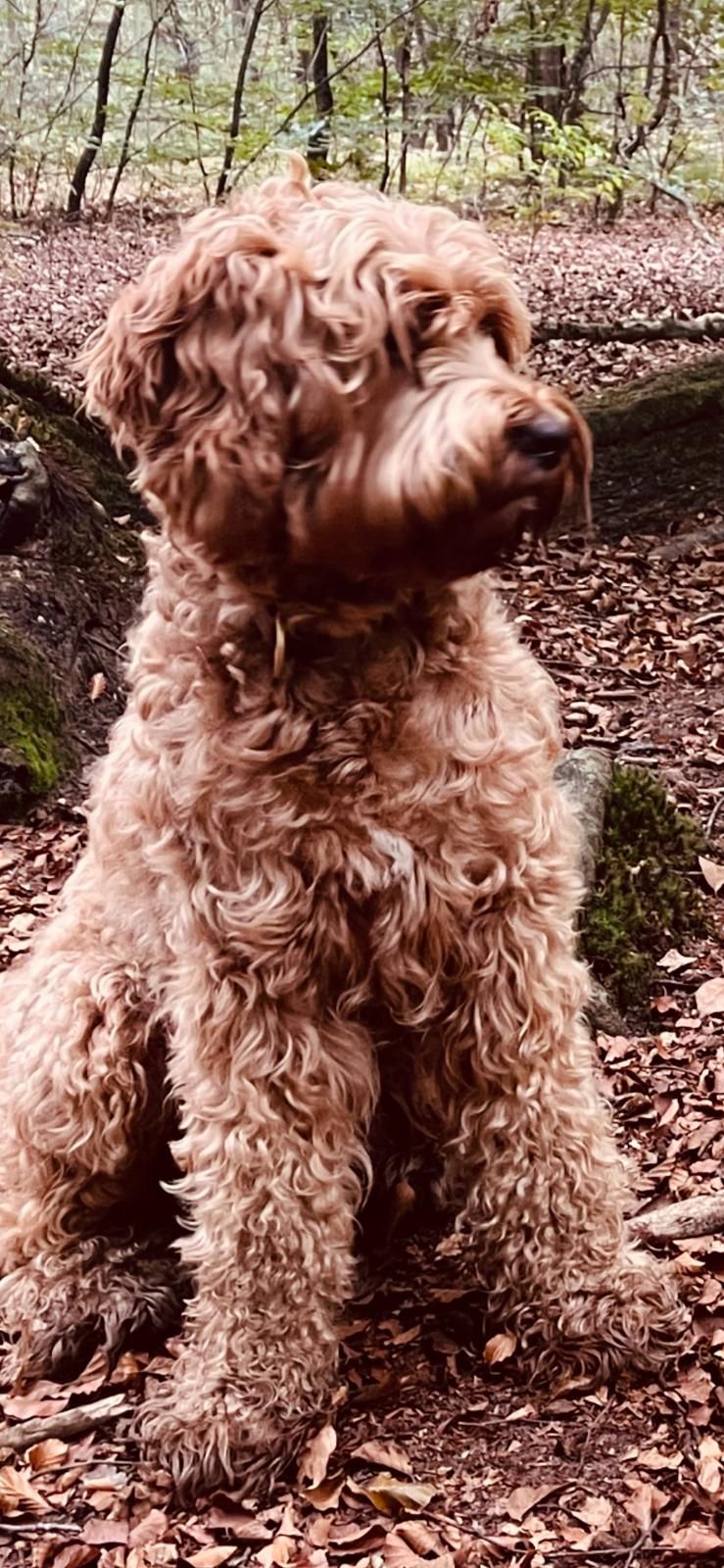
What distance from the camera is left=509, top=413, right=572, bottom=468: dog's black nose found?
240 centimetres

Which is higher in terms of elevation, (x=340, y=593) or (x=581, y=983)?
(x=340, y=593)

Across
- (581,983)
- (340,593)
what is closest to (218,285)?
(340,593)

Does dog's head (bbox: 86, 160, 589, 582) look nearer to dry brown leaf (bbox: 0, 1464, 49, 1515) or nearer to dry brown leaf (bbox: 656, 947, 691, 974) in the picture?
dry brown leaf (bbox: 0, 1464, 49, 1515)

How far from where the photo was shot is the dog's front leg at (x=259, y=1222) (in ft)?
9.95

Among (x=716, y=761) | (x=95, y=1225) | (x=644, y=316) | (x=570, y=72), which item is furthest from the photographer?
(x=570, y=72)

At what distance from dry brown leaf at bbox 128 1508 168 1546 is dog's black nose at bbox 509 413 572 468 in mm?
2331

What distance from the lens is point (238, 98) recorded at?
13055 millimetres

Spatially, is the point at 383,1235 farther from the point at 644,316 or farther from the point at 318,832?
the point at 644,316

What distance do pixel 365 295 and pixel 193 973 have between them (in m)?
1.43

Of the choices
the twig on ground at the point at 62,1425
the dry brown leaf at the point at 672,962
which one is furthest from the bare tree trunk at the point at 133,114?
the twig on ground at the point at 62,1425

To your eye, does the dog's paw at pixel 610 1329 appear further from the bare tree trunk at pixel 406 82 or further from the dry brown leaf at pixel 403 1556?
the bare tree trunk at pixel 406 82

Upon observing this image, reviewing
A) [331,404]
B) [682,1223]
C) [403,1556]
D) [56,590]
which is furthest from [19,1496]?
[56,590]

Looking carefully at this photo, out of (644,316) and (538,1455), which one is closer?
(538,1455)

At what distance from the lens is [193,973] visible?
304 centimetres
